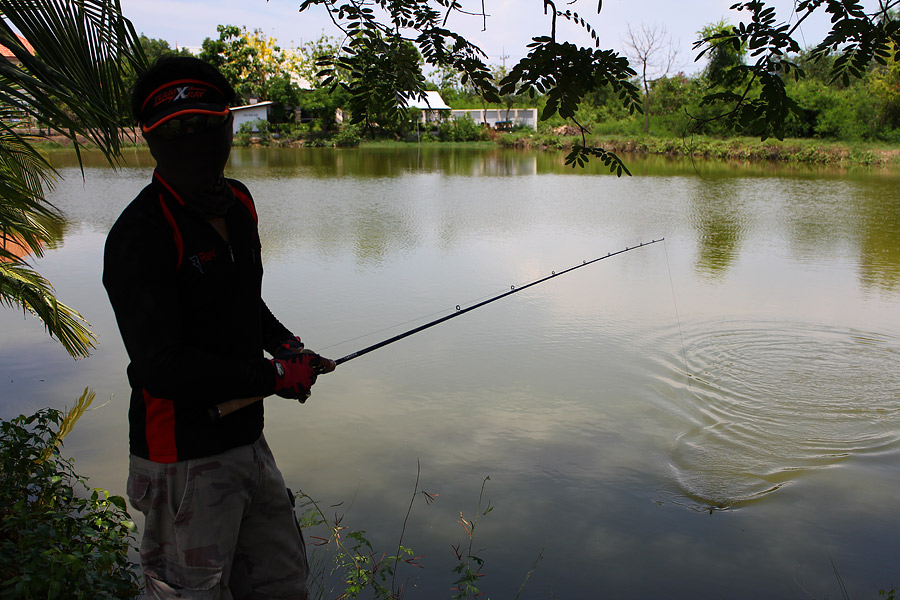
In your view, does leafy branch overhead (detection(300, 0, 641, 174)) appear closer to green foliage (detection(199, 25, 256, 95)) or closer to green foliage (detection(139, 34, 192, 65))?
green foliage (detection(139, 34, 192, 65))

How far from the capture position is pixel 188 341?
61.9 inches

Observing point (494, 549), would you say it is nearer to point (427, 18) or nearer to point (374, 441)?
point (374, 441)

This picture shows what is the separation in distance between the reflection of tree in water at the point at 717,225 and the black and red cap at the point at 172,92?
8036mm

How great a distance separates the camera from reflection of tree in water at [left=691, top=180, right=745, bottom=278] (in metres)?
9.48

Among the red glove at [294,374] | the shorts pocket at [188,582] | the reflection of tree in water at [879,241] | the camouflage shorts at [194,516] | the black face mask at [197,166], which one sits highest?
the black face mask at [197,166]

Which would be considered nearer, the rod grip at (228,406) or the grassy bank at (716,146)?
the rod grip at (228,406)

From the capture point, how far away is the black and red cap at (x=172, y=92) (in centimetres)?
156

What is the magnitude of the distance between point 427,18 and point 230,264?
2062 mm

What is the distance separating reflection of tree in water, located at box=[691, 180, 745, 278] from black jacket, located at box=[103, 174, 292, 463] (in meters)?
7.96

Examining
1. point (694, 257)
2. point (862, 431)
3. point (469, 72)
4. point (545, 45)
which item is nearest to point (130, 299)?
point (545, 45)

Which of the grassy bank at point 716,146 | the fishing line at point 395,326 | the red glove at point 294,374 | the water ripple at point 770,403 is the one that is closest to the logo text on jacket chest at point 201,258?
the red glove at point 294,374

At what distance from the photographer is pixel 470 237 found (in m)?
10.9

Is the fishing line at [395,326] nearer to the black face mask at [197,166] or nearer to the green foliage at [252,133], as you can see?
the black face mask at [197,166]

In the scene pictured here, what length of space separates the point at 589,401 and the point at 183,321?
390 cm
